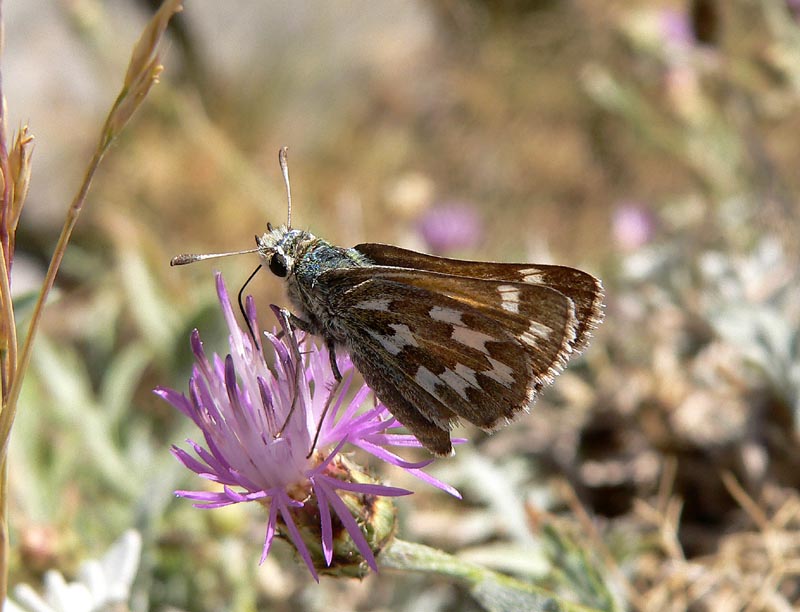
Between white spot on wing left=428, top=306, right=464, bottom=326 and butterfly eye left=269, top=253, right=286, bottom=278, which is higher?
butterfly eye left=269, top=253, right=286, bottom=278

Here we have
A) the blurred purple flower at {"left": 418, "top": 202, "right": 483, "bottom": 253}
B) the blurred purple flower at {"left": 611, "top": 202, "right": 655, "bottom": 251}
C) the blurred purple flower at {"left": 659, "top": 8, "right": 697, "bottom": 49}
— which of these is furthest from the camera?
the blurred purple flower at {"left": 659, "top": 8, "right": 697, "bottom": 49}

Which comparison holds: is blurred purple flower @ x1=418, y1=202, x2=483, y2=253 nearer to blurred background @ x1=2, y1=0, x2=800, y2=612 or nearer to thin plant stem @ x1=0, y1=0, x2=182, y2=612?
blurred background @ x1=2, y1=0, x2=800, y2=612

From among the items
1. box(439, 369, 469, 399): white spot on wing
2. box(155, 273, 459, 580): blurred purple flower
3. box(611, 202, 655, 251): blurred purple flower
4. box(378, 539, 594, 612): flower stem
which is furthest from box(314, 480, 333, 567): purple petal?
box(611, 202, 655, 251): blurred purple flower

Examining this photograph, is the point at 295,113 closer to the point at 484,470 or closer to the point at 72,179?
the point at 72,179

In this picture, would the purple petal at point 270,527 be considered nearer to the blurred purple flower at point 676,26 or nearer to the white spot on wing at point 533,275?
the white spot on wing at point 533,275

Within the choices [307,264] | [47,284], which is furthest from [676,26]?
[47,284]
